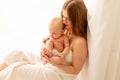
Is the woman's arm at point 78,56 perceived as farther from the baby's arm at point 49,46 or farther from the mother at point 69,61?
the baby's arm at point 49,46

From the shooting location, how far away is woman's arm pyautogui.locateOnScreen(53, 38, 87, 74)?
3.94ft

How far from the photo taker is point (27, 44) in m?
1.73

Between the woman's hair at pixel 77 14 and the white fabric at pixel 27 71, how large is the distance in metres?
0.16

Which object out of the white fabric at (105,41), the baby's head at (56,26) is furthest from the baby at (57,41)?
the white fabric at (105,41)

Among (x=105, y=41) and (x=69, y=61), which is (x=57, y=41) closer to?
(x=69, y=61)

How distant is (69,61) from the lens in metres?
1.27

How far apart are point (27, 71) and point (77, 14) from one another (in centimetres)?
42

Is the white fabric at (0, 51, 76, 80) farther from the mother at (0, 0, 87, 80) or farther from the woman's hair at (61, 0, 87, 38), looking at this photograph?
the woman's hair at (61, 0, 87, 38)

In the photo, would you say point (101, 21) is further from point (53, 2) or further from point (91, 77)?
point (53, 2)

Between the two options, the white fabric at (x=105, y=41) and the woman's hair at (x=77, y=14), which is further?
the woman's hair at (x=77, y=14)

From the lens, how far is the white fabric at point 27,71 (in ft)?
4.04

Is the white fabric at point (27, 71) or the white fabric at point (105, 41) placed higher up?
the white fabric at point (105, 41)

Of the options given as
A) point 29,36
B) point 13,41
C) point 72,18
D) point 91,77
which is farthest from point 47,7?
point 91,77

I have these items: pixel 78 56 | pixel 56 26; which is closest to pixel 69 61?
pixel 78 56
